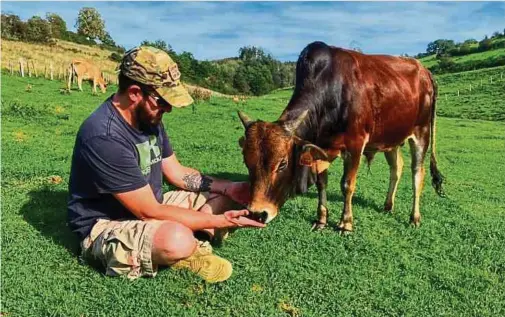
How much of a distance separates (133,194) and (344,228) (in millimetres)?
3078

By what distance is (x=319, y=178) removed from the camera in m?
6.93

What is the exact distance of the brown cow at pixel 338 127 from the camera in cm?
520

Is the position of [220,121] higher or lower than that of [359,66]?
lower

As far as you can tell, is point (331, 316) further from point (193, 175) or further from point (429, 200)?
point (429, 200)

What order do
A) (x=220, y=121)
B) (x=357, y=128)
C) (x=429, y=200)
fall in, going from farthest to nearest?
(x=220, y=121), (x=429, y=200), (x=357, y=128)

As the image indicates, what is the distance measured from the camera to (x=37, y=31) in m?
58.1

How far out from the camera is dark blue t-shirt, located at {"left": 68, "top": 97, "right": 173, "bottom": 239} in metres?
4.55

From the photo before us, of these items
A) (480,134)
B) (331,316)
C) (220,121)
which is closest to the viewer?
(331,316)

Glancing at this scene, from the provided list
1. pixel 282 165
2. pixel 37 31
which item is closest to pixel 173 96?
pixel 282 165

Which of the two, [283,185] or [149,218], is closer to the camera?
[149,218]

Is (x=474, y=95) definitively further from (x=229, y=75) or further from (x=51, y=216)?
(x=229, y=75)

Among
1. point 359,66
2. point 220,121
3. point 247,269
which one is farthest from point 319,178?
point 220,121

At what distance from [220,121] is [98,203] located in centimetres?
1158

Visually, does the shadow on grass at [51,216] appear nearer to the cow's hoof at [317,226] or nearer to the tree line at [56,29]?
the cow's hoof at [317,226]
